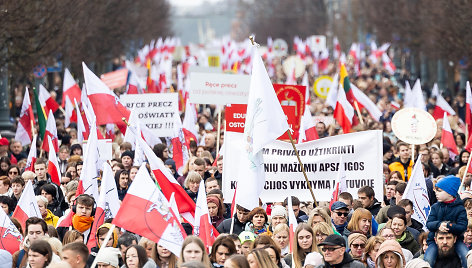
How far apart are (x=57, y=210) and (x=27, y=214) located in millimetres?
1542

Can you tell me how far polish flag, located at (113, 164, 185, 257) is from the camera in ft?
30.5

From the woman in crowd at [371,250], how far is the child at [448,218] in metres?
0.47

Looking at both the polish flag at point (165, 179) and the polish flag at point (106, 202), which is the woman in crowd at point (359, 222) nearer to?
the polish flag at point (165, 179)

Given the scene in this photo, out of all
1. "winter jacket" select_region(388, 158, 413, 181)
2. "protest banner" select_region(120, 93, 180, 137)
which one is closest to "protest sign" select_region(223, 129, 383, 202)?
"winter jacket" select_region(388, 158, 413, 181)

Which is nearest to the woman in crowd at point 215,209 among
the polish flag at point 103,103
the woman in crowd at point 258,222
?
the woman in crowd at point 258,222

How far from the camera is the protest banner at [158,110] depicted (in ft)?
62.5

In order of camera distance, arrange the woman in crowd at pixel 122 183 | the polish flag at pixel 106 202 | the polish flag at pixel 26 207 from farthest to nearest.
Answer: the woman in crowd at pixel 122 183
the polish flag at pixel 26 207
the polish flag at pixel 106 202

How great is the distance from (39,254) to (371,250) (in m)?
2.91

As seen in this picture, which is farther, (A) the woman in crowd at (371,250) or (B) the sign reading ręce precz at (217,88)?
(B) the sign reading ręce precz at (217,88)

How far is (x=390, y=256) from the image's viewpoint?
9.71 metres

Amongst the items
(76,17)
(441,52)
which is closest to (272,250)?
(76,17)

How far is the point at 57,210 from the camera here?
43.5 feet

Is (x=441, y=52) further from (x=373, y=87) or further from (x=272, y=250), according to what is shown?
(x=272, y=250)

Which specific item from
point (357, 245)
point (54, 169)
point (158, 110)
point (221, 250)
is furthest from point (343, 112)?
point (221, 250)
